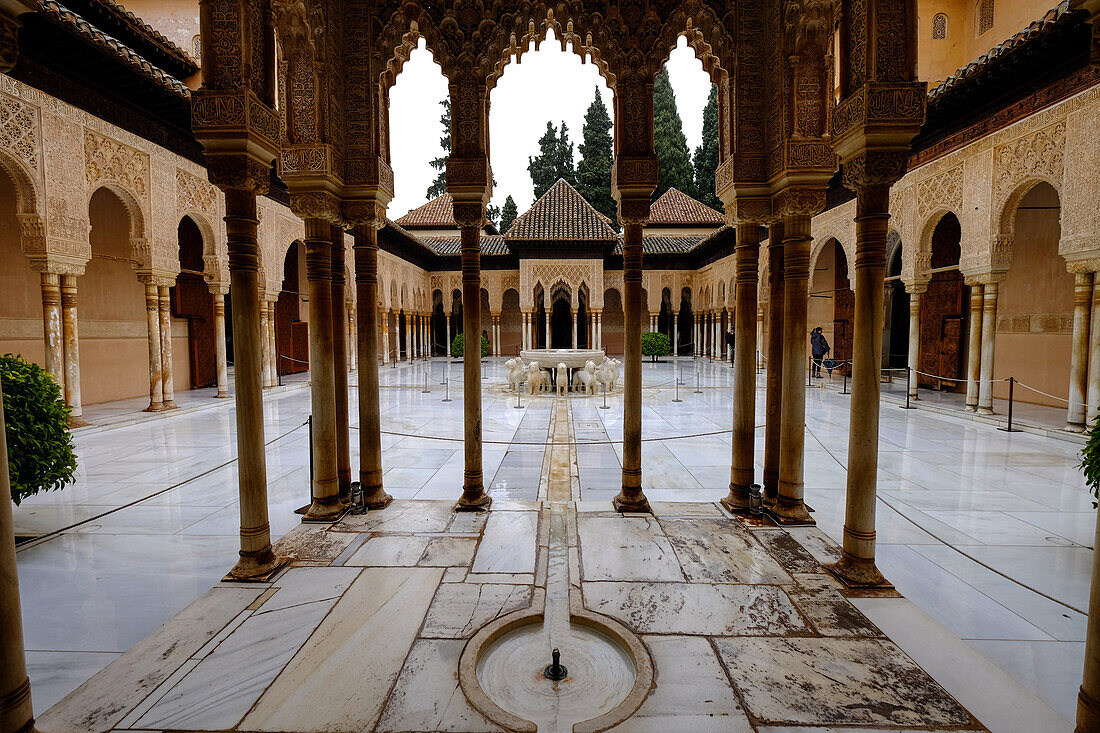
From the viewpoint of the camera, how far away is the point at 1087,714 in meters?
1.84

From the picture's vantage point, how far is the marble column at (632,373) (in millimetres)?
4281

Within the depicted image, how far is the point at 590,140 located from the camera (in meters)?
35.5

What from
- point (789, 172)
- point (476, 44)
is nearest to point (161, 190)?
point (476, 44)

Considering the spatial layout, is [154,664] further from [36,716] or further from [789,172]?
[789,172]

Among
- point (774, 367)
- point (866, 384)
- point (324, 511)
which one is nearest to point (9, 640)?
point (324, 511)

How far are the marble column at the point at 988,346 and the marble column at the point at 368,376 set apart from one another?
1065 centimetres

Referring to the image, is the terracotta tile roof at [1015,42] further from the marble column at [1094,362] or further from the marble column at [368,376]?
the marble column at [368,376]

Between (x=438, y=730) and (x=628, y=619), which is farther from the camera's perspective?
(x=628, y=619)

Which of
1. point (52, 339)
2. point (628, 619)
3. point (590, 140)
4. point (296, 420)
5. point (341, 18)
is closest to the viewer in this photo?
point (628, 619)

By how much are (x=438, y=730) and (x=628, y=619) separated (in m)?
1.12

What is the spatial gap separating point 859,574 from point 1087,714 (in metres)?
1.25

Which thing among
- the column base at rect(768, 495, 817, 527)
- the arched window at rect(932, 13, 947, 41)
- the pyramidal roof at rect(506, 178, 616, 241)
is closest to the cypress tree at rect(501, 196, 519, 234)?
the pyramidal roof at rect(506, 178, 616, 241)

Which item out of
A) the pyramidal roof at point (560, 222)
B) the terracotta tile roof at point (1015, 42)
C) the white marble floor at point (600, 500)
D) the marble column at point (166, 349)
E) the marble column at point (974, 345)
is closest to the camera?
the white marble floor at point (600, 500)

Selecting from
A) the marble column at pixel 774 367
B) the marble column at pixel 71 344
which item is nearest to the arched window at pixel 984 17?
the marble column at pixel 774 367
